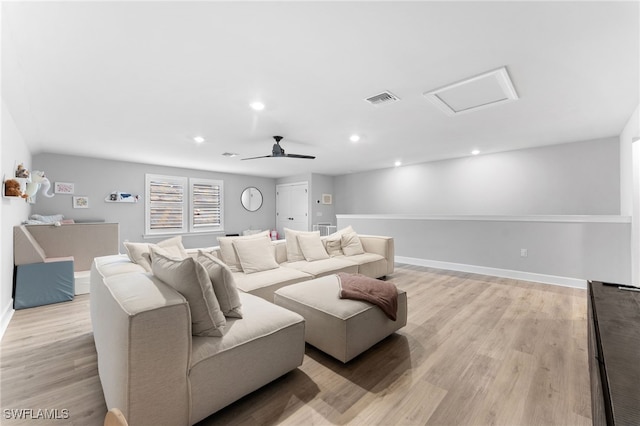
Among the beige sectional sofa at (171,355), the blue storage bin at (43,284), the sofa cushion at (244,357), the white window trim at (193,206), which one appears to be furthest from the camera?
the white window trim at (193,206)

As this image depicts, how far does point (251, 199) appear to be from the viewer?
317 inches

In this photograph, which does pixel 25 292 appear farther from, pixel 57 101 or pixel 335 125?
pixel 335 125

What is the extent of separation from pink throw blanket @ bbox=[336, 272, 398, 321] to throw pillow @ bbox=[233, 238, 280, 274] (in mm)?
1248

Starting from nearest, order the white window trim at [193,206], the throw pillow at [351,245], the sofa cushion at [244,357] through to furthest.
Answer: the sofa cushion at [244,357]
the throw pillow at [351,245]
the white window trim at [193,206]

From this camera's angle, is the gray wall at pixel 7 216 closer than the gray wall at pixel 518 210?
Yes

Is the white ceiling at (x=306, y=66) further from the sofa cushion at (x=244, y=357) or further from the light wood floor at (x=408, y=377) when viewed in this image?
Result: the light wood floor at (x=408, y=377)

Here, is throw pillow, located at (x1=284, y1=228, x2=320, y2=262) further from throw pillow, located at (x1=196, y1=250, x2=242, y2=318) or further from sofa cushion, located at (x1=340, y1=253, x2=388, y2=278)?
throw pillow, located at (x1=196, y1=250, x2=242, y2=318)

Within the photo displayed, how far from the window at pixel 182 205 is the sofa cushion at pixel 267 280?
4.21 meters

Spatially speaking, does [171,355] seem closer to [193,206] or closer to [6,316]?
[6,316]

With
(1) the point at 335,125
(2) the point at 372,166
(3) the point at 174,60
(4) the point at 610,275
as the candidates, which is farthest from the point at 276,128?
(4) the point at 610,275

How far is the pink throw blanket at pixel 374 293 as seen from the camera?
7.55 ft

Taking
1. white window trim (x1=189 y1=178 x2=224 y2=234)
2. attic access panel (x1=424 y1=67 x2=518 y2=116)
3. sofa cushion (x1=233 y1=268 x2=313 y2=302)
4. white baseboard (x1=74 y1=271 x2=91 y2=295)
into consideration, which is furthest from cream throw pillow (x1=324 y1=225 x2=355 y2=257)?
white window trim (x1=189 y1=178 x2=224 y2=234)

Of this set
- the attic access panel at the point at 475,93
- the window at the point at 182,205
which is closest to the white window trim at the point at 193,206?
the window at the point at 182,205

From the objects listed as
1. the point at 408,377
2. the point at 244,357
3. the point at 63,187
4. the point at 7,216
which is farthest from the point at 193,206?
the point at 408,377
